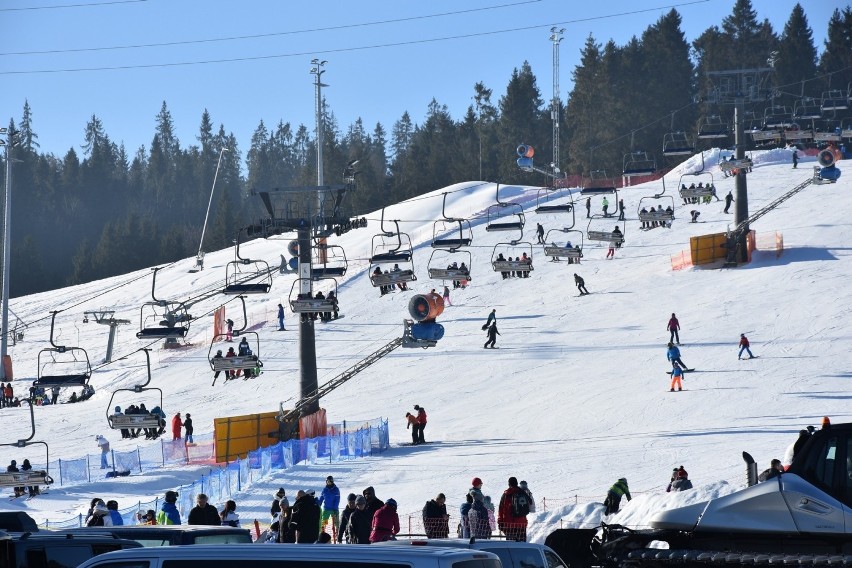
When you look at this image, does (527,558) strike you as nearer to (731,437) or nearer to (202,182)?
(731,437)

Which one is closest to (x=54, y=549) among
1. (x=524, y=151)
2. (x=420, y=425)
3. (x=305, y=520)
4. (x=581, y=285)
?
(x=305, y=520)

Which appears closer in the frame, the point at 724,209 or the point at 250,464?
the point at 250,464

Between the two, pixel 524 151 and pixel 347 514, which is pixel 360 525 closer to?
pixel 347 514

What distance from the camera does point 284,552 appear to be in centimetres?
617

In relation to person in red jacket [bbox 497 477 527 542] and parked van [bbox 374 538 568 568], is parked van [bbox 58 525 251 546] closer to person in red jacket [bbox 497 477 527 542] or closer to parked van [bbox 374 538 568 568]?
parked van [bbox 374 538 568 568]

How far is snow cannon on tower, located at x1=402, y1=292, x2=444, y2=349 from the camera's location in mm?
29828

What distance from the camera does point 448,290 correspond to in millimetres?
47719

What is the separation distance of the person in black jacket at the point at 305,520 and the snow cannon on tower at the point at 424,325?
50.5 ft

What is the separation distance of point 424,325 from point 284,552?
77.8 feet

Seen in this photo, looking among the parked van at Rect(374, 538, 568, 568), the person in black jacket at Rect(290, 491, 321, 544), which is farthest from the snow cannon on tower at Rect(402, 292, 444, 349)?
the parked van at Rect(374, 538, 568, 568)

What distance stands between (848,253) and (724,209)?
42.8 feet

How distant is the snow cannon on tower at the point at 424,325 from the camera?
29828mm

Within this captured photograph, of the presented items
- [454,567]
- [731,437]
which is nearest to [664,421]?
[731,437]

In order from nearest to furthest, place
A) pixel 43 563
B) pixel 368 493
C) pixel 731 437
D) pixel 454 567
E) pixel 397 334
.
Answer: pixel 454 567 < pixel 43 563 < pixel 368 493 < pixel 731 437 < pixel 397 334
